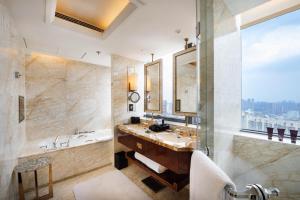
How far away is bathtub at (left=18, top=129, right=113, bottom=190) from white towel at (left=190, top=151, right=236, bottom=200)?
2.17 metres

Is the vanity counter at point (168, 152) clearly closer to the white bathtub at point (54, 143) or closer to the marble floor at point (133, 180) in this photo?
the marble floor at point (133, 180)

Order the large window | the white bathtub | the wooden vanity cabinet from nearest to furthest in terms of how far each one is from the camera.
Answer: the large window < the wooden vanity cabinet < the white bathtub

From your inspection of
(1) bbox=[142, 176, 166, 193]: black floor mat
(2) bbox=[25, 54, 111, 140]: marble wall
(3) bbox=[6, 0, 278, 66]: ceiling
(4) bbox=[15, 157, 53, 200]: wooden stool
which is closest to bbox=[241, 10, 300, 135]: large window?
(3) bbox=[6, 0, 278, 66]: ceiling

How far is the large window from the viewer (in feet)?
4.09

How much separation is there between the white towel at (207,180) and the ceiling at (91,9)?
5.48 ft

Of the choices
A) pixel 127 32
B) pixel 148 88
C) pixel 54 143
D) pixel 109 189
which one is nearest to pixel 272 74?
pixel 127 32

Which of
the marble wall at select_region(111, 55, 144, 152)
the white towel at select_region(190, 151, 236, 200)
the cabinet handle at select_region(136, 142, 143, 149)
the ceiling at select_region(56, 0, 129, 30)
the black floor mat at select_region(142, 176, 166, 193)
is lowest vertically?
the black floor mat at select_region(142, 176, 166, 193)

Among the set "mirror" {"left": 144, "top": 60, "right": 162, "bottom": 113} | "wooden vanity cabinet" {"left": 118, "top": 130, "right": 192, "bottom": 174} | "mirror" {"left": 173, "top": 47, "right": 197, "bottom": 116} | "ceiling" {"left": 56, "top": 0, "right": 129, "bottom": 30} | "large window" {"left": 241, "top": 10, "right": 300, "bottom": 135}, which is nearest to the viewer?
"large window" {"left": 241, "top": 10, "right": 300, "bottom": 135}

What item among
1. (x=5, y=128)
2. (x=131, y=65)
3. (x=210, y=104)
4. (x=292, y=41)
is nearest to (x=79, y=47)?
(x=131, y=65)

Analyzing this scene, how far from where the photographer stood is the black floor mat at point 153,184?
1952mm

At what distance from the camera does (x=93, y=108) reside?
138 inches

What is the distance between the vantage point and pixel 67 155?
2.27 meters

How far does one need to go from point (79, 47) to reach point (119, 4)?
1.14 meters

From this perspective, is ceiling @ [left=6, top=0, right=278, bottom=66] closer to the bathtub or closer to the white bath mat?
the bathtub
